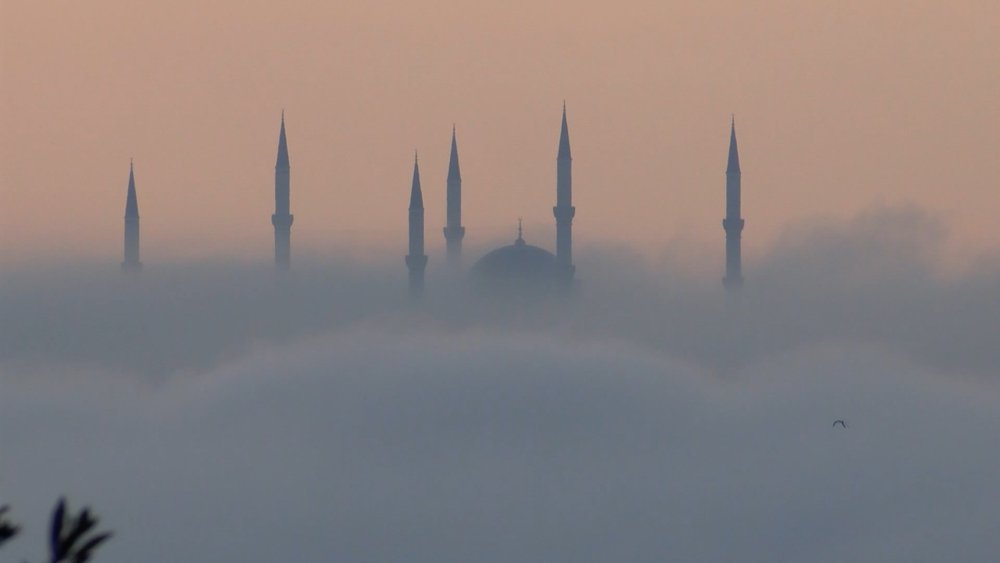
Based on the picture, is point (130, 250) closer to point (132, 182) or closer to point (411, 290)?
point (132, 182)

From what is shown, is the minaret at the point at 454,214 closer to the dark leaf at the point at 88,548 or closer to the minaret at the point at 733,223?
the minaret at the point at 733,223

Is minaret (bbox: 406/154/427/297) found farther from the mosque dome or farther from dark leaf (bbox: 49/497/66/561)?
dark leaf (bbox: 49/497/66/561)

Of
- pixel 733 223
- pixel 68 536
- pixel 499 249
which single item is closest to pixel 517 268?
pixel 499 249

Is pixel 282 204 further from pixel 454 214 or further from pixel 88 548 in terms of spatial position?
pixel 88 548

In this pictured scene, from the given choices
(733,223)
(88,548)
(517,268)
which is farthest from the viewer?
(517,268)

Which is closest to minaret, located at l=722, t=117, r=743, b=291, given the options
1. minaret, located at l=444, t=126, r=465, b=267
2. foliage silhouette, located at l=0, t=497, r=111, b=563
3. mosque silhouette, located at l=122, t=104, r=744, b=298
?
mosque silhouette, located at l=122, t=104, r=744, b=298

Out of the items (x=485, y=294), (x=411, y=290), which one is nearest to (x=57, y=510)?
(x=411, y=290)
